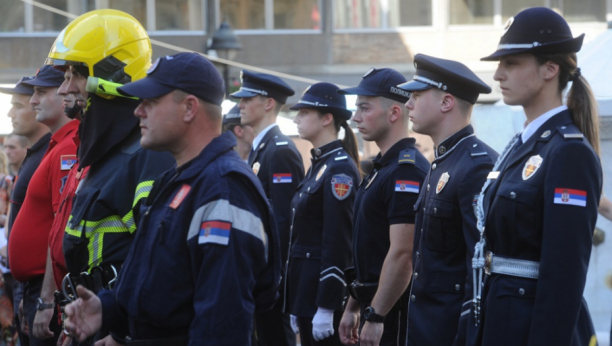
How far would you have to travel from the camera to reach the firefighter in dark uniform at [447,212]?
13.6 ft

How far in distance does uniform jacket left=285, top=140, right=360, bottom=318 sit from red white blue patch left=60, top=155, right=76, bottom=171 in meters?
1.74

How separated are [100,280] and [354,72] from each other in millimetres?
21578

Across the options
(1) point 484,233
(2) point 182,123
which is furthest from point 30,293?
(1) point 484,233

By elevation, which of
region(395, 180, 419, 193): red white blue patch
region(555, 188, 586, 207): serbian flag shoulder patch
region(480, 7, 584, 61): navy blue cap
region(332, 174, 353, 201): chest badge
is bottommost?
region(332, 174, 353, 201): chest badge

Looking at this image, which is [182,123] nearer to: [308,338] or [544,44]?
[544,44]

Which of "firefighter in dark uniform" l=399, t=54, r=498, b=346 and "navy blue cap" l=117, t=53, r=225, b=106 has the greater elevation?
"navy blue cap" l=117, t=53, r=225, b=106

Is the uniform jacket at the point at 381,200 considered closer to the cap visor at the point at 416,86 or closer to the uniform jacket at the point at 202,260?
the cap visor at the point at 416,86

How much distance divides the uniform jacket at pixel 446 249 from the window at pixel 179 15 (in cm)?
2142

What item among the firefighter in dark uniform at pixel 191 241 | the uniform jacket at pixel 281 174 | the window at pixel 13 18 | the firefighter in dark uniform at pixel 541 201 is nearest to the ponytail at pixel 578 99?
the firefighter in dark uniform at pixel 541 201

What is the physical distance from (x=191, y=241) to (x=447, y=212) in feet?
4.74

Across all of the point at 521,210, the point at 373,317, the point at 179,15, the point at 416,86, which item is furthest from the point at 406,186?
the point at 179,15

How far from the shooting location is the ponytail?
3.52 m

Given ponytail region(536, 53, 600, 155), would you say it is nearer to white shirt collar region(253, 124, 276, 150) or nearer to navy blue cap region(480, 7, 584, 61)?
navy blue cap region(480, 7, 584, 61)

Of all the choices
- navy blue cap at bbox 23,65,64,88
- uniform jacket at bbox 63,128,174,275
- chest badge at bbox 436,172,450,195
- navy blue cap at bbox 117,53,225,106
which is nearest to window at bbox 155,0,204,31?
navy blue cap at bbox 23,65,64,88
